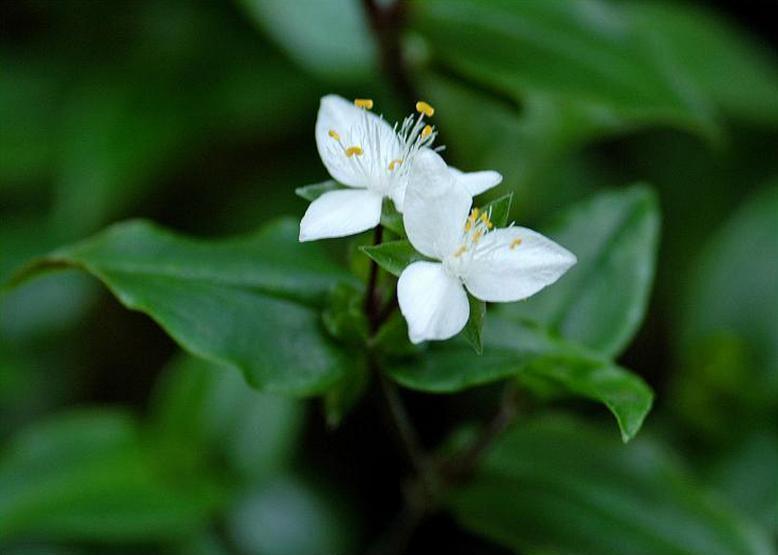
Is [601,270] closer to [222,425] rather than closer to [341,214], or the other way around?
[341,214]

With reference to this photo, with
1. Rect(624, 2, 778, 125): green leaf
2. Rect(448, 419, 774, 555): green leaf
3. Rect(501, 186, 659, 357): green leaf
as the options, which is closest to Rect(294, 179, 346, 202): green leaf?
Rect(501, 186, 659, 357): green leaf

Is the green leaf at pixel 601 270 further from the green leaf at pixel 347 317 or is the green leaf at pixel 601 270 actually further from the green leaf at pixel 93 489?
the green leaf at pixel 93 489

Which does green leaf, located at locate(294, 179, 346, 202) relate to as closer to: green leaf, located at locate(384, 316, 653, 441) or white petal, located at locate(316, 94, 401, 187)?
white petal, located at locate(316, 94, 401, 187)

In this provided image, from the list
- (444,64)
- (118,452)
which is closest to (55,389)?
(118,452)

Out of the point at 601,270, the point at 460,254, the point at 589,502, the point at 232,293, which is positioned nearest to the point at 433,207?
the point at 460,254

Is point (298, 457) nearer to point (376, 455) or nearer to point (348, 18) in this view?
point (376, 455)

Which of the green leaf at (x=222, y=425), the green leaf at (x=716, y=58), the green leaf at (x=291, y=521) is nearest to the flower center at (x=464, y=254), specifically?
the green leaf at (x=222, y=425)

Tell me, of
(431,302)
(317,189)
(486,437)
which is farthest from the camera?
(486,437)
